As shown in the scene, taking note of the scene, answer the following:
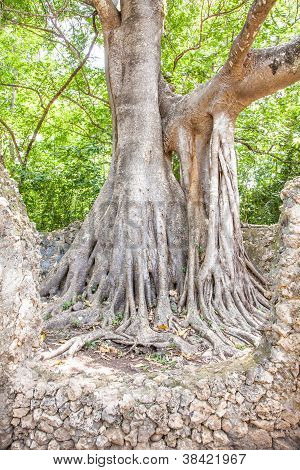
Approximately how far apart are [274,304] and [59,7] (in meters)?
7.61

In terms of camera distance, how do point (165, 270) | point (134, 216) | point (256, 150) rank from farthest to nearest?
point (256, 150)
point (134, 216)
point (165, 270)

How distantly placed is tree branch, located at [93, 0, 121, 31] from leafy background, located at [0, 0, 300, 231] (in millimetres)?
1385

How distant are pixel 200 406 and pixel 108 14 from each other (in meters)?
5.76

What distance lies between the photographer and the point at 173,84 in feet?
24.7

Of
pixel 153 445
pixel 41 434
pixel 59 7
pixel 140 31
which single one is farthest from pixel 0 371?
pixel 59 7

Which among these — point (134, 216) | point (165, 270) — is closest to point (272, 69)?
point (134, 216)

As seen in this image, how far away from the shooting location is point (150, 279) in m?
4.69

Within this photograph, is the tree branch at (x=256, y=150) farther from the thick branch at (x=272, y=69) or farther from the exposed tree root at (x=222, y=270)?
the thick branch at (x=272, y=69)

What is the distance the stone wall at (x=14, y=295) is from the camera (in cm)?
222

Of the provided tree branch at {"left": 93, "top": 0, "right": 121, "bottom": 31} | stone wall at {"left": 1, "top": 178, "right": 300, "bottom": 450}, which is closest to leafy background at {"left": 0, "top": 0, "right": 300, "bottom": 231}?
tree branch at {"left": 93, "top": 0, "right": 121, "bottom": 31}

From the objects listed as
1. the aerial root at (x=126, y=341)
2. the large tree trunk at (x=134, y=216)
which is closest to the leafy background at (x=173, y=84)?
the large tree trunk at (x=134, y=216)

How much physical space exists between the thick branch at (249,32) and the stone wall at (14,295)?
9.80 feet

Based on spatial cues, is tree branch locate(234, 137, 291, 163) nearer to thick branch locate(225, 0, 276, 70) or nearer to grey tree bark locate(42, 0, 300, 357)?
grey tree bark locate(42, 0, 300, 357)

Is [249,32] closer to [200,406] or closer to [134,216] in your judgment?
[134,216]
